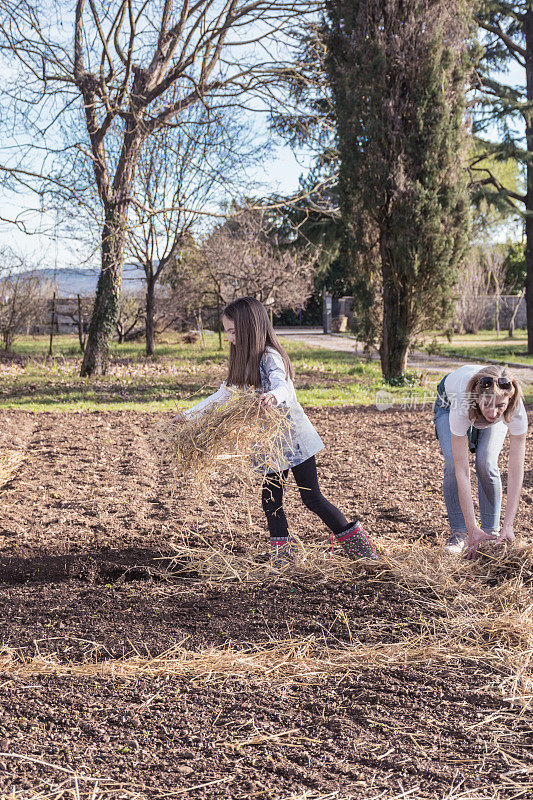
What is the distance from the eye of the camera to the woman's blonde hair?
10.7ft

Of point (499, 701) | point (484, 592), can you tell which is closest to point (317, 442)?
point (484, 592)

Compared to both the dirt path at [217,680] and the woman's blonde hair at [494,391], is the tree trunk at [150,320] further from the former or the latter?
the woman's blonde hair at [494,391]

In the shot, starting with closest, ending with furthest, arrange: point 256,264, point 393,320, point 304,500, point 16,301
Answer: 1. point 304,500
2. point 393,320
3. point 16,301
4. point 256,264

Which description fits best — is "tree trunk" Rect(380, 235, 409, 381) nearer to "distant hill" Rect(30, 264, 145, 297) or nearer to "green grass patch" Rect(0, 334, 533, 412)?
"green grass patch" Rect(0, 334, 533, 412)

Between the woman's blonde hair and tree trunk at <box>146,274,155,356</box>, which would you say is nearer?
the woman's blonde hair

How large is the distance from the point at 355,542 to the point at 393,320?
8.70m

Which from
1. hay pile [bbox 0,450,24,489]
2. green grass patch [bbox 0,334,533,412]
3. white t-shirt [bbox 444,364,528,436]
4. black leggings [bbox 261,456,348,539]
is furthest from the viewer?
green grass patch [bbox 0,334,533,412]

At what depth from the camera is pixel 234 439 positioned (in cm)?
374

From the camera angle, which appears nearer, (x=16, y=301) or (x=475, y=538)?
(x=475, y=538)

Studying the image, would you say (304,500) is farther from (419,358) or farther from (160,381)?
(419,358)

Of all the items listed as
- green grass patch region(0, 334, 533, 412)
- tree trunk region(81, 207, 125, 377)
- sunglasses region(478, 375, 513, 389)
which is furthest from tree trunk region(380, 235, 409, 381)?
sunglasses region(478, 375, 513, 389)

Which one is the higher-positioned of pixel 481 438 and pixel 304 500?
Result: pixel 481 438

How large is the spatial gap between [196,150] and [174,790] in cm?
1472

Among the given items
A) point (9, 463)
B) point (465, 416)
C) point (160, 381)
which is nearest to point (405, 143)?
point (160, 381)
